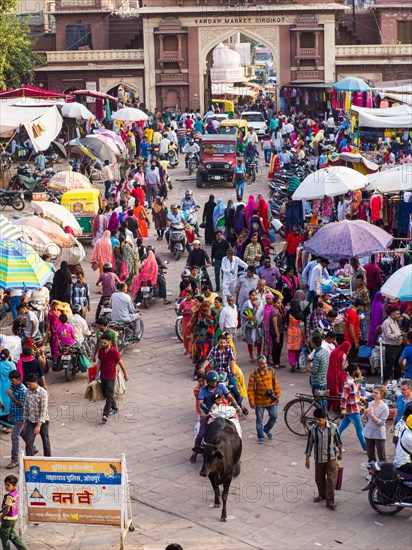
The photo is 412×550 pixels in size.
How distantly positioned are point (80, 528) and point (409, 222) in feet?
30.9

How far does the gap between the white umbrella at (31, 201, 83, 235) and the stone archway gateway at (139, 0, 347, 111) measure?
27376 mm

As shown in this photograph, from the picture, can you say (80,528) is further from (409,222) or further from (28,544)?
(409,222)

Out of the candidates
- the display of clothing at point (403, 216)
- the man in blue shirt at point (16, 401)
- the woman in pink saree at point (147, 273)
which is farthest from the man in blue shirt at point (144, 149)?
the man in blue shirt at point (16, 401)

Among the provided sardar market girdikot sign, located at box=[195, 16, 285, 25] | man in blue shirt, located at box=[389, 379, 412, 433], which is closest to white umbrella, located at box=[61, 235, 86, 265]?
man in blue shirt, located at box=[389, 379, 412, 433]

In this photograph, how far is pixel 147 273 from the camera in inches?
706

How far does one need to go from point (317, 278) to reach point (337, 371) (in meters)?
3.54

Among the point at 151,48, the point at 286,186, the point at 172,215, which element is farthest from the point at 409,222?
the point at 151,48

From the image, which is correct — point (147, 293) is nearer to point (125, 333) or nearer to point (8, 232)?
point (125, 333)

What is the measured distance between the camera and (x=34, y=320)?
589 inches

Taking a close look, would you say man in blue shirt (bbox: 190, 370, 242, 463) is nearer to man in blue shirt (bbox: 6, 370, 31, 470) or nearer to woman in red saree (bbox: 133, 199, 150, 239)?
man in blue shirt (bbox: 6, 370, 31, 470)

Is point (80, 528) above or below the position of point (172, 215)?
below

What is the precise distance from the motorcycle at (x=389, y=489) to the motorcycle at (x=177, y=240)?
11005 millimetres

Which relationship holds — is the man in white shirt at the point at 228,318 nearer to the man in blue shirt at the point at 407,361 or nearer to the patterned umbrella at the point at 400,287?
the patterned umbrella at the point at 400,287

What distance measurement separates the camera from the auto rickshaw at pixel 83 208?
75.1 feet
